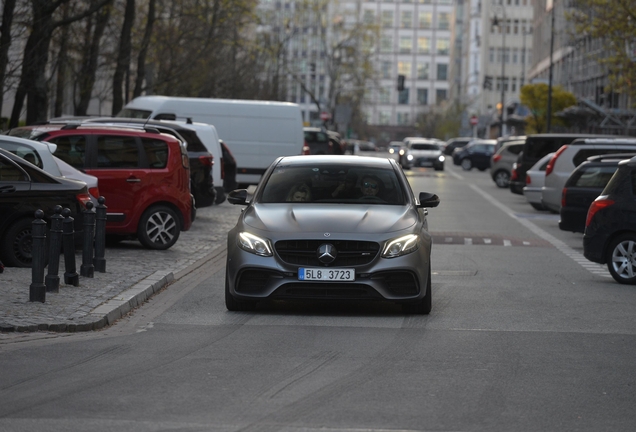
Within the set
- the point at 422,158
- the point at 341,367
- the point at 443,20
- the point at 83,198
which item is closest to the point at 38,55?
the point at 83,198

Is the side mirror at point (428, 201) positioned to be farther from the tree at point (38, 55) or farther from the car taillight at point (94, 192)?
the tree at point (38, 55)

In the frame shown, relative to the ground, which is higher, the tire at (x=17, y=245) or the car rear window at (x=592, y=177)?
the car rear window at (x=592, y=177)

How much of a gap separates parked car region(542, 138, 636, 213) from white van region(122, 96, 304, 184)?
7.79 metres

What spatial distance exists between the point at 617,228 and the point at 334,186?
4509mm

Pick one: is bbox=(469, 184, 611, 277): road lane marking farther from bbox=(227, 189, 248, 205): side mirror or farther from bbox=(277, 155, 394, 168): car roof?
bbox=(227, 189, 248, 205): side mirror

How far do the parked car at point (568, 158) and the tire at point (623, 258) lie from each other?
1157 centimetres

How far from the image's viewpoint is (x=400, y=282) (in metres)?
11.4

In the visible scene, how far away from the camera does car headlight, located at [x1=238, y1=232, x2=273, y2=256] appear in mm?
11328

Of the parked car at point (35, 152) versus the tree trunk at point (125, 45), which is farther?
the tree trunk at point (125, 45)

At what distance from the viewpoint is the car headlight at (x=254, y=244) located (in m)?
11.3

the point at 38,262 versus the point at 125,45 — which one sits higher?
the point at 125,45

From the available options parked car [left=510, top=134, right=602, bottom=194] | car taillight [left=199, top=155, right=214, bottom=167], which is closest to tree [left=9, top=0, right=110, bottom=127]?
car taillight [left=199, top=155, right=214, bottom=167]

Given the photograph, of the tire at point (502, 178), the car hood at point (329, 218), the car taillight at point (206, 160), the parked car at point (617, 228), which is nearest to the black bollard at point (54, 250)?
the car hood at point (329, 218)

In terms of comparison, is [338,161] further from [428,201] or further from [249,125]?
[249,125]
